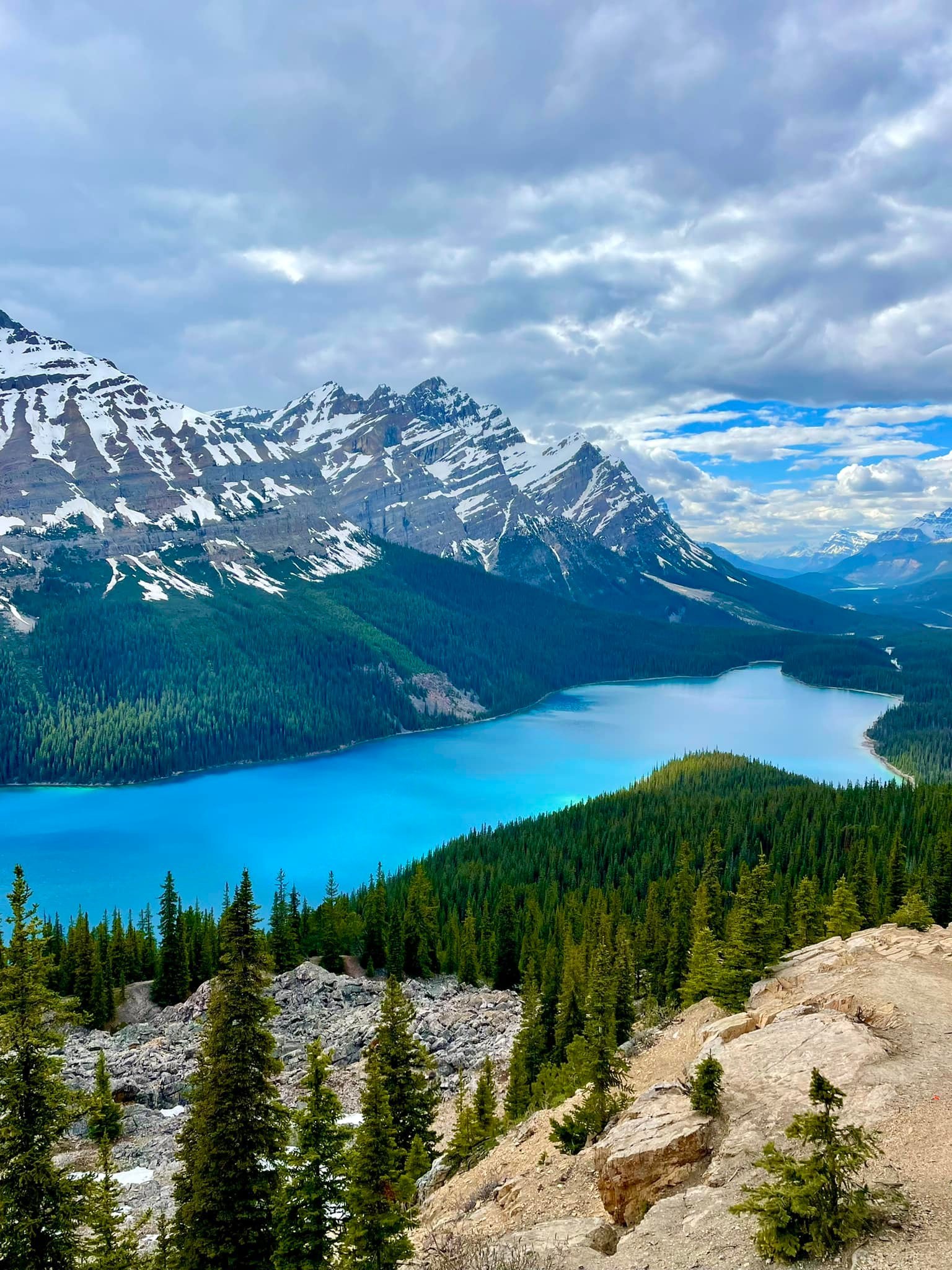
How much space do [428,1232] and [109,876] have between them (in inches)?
3829

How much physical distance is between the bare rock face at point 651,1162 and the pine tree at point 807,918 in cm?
2924

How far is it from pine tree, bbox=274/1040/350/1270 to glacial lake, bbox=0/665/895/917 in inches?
3343

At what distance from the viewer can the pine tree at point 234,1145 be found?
20891mm

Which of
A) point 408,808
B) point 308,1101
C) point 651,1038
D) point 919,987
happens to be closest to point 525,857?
point 408,808

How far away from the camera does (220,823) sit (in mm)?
132750

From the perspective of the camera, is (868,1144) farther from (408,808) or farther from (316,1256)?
(408,808)

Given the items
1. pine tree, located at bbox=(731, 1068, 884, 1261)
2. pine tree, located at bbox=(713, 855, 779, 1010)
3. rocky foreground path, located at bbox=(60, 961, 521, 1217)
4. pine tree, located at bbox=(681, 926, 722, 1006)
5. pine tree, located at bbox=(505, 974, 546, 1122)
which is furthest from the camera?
rocky foreground path, located at bbox=(60, 961, 521, 1217)

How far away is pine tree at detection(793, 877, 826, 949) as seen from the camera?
4712 cm

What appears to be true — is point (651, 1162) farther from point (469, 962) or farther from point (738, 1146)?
point (469, 962)

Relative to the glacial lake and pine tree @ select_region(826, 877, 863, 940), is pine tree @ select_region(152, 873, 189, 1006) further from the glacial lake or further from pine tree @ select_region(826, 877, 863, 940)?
pine tree @ select_region(826, 877, 863, 940)

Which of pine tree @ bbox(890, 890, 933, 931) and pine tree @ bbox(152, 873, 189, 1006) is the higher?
pine tree @ bbox(890, 890, 933, 931)

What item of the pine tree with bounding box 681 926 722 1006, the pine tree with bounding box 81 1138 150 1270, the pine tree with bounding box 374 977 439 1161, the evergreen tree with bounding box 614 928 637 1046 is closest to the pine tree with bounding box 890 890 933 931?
the pine tree with bounding box 681 926 722 1006

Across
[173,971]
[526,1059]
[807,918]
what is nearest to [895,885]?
[807,918]

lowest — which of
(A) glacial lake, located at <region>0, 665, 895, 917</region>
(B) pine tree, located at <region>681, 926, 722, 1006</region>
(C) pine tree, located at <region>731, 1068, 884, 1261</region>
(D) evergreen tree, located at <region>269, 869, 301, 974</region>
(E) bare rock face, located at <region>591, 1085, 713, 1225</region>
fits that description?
(A) glacial lake, located at <region>0, 665, 895, 917</region>
